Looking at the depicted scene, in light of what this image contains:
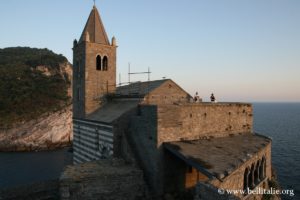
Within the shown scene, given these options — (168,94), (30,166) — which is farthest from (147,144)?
(30,166)

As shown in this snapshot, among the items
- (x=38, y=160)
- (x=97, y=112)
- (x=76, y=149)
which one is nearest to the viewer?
(x=97, y=112)

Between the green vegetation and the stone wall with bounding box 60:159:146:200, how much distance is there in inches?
2273

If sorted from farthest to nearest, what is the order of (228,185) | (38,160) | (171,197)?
(38,160) < (171,197) < (228,185)

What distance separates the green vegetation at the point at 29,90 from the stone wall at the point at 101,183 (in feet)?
189

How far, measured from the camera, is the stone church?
50.5 ft

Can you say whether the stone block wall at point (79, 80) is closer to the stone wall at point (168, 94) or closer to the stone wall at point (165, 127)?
the stone wall at point (168, 94)

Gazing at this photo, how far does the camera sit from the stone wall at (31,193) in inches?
712

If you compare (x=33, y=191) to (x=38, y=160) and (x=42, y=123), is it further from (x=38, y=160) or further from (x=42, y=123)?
(x=42, y=123)

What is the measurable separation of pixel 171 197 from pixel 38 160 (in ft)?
135

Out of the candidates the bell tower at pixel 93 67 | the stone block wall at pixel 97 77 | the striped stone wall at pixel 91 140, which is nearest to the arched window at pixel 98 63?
the bell tower at pixel 93 67

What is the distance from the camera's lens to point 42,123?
225 feet

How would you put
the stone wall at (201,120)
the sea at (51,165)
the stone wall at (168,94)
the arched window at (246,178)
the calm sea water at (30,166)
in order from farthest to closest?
the calm sea water at (30,166) → the sea at (51,165) → the stone wall at (168,94) → the stone wall at (201,120) → the arched window at (246,178)

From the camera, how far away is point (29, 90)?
81.2 meters

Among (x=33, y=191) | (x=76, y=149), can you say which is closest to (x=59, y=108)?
(x=76, y=149)
